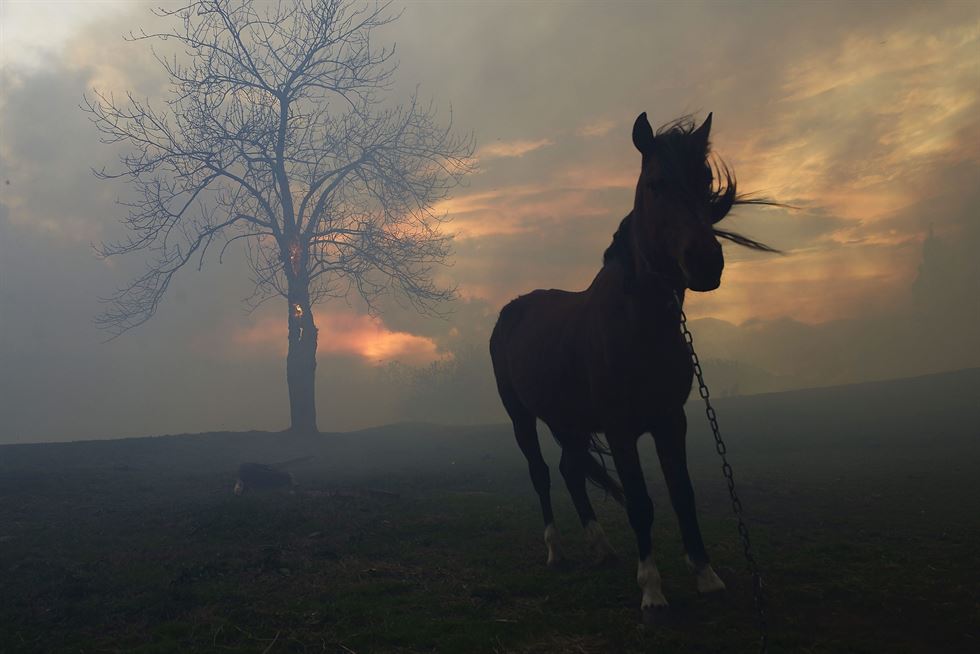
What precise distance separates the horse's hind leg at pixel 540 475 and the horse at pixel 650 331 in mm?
1441

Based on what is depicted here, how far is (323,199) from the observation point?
26.3m

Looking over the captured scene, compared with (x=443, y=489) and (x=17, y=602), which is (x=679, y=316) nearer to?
(x=17, y=602)

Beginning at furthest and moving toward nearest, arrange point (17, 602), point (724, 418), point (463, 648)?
point (724, 418), point (17, 602), point (463, 648)

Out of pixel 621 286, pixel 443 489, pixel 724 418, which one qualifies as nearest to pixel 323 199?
pixel 443 489

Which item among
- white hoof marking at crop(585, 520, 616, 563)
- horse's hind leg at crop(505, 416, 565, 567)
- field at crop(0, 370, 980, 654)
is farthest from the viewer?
horse's hind leg at crop(505, 416, 565, 567)

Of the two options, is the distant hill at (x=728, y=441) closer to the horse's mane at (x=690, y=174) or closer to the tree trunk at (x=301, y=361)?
the tree trunk at (x=301, y=361)

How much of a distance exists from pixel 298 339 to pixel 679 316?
2268cm

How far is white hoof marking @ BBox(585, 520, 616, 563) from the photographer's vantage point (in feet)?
22.7

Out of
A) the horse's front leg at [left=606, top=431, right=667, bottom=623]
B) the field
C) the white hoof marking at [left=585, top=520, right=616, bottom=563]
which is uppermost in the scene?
the horse's front leg at [left=606, top=431, right=667, bottom=623]

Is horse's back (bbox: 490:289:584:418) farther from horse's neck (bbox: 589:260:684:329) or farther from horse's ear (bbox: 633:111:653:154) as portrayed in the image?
horse's ear (bbox: 633:111:653:154)

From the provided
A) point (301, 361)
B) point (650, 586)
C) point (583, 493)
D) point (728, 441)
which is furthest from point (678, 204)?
point (301, 361)

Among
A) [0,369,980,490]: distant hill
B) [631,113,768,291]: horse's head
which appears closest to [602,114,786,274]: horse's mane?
[631,113,768,291]: horse's head

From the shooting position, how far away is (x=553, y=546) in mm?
7227

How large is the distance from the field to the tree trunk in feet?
27.0
